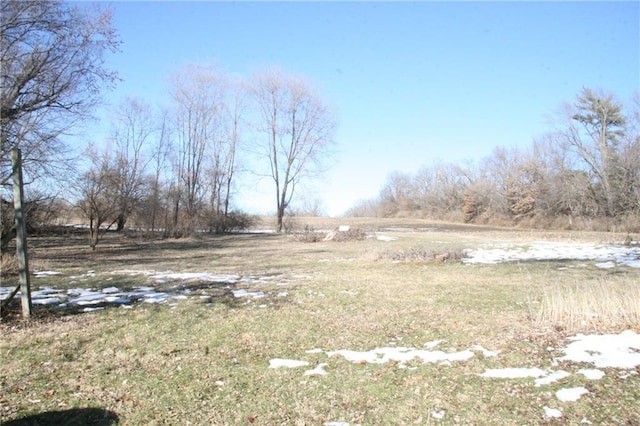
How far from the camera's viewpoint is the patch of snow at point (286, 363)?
14.6 ft

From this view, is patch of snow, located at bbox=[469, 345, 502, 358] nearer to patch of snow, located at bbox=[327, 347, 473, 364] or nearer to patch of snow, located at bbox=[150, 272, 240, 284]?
patch of snow, located at bbox=[327, 347, 473, 364]

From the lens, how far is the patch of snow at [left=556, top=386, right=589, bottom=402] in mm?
3396

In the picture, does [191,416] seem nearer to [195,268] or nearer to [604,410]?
[604,410]

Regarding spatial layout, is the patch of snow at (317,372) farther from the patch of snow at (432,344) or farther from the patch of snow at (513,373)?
the patch of snow at (513,373)

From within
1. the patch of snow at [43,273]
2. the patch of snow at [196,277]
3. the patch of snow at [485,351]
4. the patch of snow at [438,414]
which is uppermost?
the patch of snow at [43,273]

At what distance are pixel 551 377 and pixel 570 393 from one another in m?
0.34

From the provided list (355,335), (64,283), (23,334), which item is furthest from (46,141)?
(355,335)

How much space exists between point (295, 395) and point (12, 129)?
11.4 metres

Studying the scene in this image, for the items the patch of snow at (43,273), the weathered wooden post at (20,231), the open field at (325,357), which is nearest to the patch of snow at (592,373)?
the open field at (325,357)

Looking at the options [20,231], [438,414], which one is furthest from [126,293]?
[438,414]

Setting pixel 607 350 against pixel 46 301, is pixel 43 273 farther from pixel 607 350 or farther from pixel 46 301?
pixel 607 350

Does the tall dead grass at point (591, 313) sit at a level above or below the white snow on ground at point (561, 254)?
above

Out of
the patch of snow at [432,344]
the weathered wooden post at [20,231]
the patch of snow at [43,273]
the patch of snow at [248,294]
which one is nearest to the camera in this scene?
the patch of snow at [432,344]

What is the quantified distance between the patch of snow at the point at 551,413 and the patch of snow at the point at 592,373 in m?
0.79
